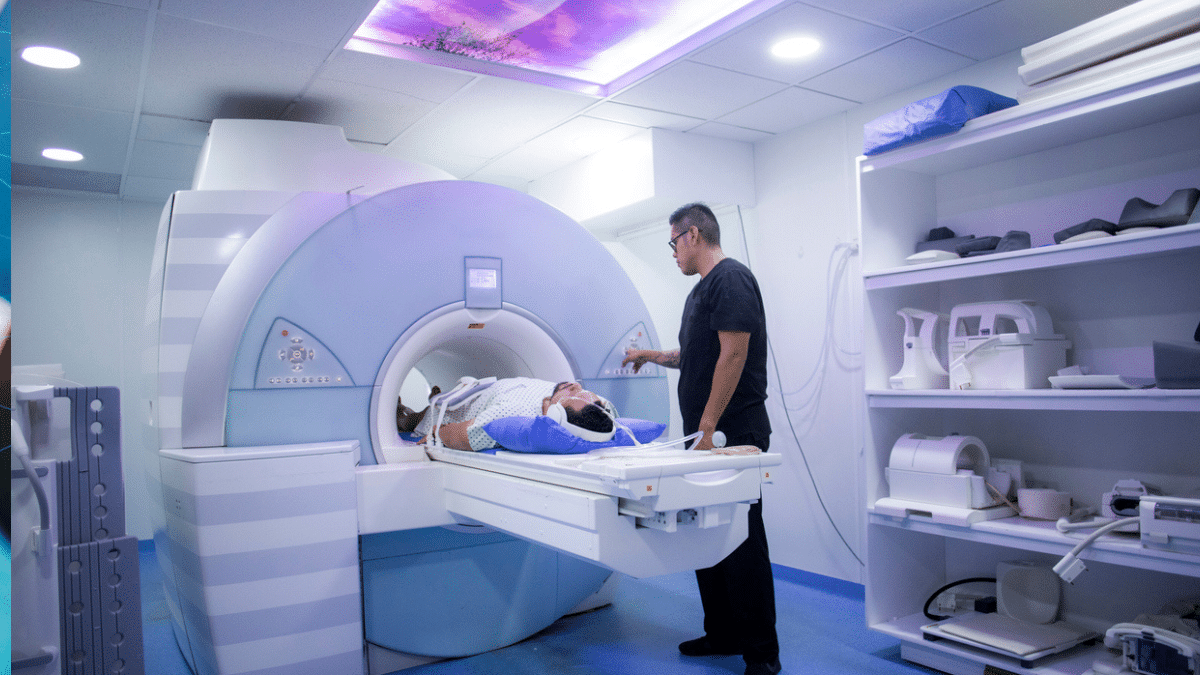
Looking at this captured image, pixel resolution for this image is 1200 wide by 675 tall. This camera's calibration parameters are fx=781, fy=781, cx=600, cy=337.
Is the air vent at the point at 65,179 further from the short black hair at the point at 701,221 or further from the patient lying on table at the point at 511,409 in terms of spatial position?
the short black hair at the point at 701,221

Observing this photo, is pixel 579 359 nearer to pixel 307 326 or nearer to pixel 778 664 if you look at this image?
pixel 307 326

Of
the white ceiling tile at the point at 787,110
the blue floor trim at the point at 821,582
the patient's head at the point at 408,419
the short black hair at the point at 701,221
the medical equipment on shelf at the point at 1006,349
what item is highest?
the white ceiling tile at the point at 787,110

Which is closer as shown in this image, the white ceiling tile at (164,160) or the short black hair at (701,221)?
the short black hair at (701,221)

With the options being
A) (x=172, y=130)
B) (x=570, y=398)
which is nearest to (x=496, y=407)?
(x=570, y=398)

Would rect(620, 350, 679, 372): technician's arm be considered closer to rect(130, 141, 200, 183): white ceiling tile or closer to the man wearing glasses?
the man wearing glasses

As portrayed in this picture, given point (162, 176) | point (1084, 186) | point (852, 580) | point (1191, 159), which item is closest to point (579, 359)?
point (852, 580)

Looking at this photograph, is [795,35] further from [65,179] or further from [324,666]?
[65,179]

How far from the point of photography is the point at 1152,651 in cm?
213

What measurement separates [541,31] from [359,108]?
3.35 ft

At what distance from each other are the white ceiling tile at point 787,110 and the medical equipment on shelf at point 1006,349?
1.26 m

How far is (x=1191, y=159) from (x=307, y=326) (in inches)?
114

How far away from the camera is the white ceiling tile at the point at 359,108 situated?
3352 millimetres

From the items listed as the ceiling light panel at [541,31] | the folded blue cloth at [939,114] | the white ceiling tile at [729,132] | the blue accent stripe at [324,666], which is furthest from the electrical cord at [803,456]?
the blue accent stripe at [324,666]

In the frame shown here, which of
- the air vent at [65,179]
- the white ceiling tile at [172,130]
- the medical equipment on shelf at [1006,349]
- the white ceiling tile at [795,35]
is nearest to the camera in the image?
the medical equipment on shelf at [1006,349]
